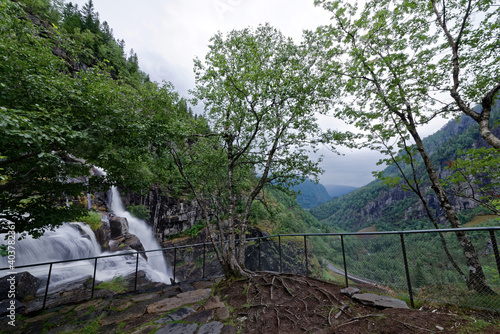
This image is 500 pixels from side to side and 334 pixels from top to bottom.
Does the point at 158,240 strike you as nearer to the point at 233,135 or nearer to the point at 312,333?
the point at 233,135

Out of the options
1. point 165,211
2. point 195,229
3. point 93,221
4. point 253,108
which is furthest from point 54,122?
point 165,211

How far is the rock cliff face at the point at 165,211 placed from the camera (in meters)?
23.1

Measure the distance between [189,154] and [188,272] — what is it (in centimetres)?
1411

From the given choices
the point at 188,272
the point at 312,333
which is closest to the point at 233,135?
the point at 312,333

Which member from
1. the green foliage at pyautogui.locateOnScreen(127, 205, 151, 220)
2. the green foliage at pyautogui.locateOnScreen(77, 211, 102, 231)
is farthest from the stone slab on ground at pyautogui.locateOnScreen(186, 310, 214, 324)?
the green foliage at pyautogui.locateOnScreen(127, 205, 151, 220)

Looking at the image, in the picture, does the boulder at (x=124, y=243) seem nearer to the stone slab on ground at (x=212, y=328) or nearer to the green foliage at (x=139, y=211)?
the green foliage at (x=139, y=211)

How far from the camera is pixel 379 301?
388 cm

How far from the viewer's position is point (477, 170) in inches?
225

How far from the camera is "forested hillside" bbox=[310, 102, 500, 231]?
76994mm

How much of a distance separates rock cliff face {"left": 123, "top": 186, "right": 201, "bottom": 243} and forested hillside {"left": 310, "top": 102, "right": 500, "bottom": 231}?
71800mm

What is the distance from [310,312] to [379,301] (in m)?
1.42

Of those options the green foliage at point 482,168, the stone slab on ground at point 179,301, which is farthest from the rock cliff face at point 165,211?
the green foliage at point 482,168

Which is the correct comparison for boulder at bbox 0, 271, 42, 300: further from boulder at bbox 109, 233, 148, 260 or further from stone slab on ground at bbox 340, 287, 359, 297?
stone slab on ground at bbox 340, 287, 359, 297

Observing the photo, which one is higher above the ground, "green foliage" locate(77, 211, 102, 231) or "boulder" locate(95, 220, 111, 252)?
"green foliage" locate(77, 211, 102, 231)
